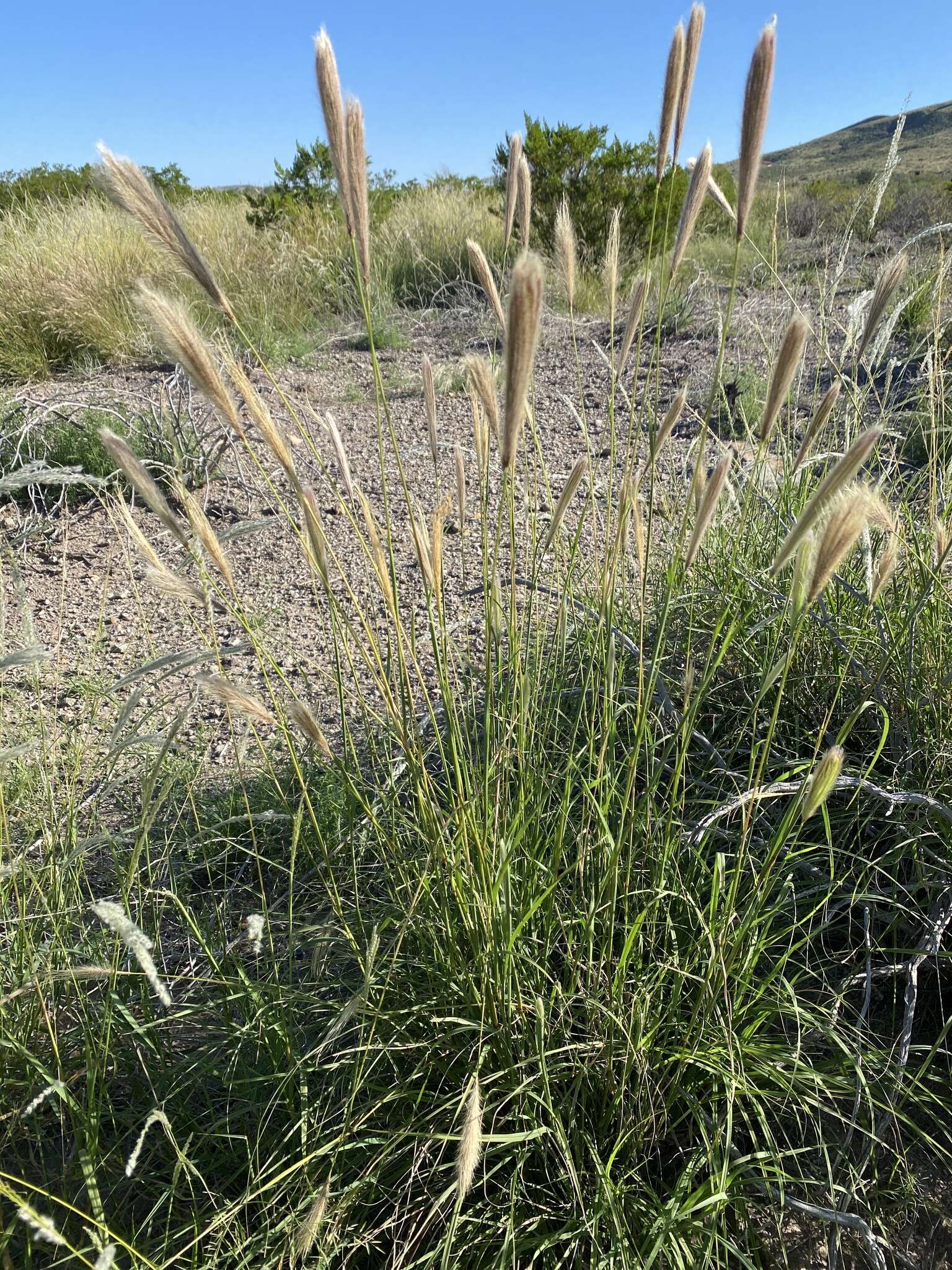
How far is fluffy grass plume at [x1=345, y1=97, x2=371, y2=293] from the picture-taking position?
0.84 meters

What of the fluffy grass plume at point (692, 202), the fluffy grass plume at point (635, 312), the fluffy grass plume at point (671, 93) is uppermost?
the fluffy grass plume at point (671, 93)

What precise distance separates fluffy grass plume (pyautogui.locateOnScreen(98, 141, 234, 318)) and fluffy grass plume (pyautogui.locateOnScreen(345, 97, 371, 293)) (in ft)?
0.55

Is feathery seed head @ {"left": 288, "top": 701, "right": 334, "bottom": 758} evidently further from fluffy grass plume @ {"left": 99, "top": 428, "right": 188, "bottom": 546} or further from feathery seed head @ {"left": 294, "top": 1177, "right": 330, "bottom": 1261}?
feathery seed head @ {"left": 294, "top": 1177, "right": 330, "bottom": 1261}

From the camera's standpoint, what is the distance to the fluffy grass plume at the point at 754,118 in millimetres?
905

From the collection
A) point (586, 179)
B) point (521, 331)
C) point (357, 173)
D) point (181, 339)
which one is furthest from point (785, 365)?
point (586, 179)

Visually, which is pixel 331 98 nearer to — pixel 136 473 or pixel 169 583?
pixel 136 473

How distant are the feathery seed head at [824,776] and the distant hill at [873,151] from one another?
23.9 metres

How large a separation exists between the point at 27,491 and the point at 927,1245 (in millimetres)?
3818

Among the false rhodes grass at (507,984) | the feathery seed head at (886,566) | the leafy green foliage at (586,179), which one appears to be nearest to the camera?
the false rhodes grass at (507,984)

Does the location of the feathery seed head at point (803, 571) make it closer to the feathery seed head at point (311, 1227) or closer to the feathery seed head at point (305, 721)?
the feathery seed head at point (305, 721)

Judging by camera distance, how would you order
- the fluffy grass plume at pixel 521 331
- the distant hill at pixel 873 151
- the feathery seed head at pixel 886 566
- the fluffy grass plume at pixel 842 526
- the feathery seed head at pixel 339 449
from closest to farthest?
the fluffy grass plume at pixel 521 331, the fluffy grass plume at pixel 842 526, the feathery seed head at pixel 886 566, the feathery seed head at pixel 339 449, the distant hill at pixel 873 151

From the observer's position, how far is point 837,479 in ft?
2.66

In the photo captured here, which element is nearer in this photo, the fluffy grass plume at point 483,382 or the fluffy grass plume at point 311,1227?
the fluffy grass plume at point 311,1227

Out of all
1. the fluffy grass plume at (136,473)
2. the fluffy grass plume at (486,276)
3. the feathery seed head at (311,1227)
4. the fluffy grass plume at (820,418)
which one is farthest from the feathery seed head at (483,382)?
the feathery seed head at (311,1227)
